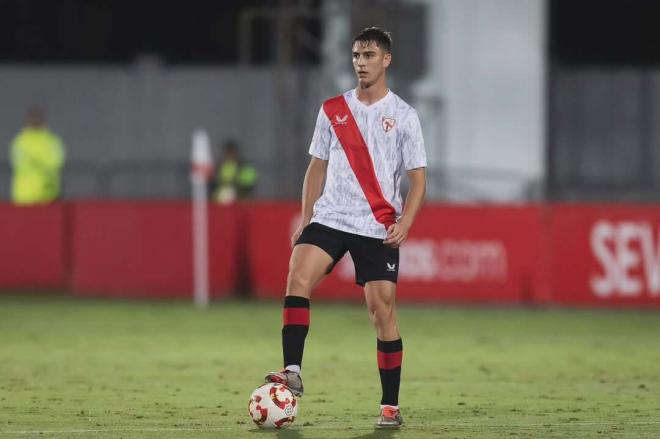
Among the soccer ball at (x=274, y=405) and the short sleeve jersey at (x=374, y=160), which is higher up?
the short sleeve jersey at (x=374, y=160)

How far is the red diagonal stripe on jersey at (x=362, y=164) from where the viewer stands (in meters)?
8.83

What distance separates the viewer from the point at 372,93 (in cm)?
888

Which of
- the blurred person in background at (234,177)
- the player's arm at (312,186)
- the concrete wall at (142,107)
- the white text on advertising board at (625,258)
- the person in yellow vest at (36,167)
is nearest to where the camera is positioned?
the player's arm at (312,186)

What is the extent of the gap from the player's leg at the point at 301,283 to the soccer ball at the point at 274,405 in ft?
0.36

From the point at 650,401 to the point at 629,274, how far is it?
8429mm

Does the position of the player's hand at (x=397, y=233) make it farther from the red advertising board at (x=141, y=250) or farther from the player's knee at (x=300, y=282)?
the red advertising board at (x=141, y=250)

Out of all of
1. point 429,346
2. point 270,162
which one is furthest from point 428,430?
point 270,162

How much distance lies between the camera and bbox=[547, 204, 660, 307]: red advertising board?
1852cm

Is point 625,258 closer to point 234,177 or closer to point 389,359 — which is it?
point 234,177

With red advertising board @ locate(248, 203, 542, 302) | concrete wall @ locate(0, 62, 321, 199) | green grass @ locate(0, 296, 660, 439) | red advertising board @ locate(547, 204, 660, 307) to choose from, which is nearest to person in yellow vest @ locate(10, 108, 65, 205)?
green grass @ locate(0, 296, 660, 439)

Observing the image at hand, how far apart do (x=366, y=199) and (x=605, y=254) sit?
1032cm

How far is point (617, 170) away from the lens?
32.5 m

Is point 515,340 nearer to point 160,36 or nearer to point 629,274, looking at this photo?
point 629,274

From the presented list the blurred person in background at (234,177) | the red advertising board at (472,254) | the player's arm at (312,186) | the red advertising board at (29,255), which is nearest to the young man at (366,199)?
the player's arm at (312,186)
